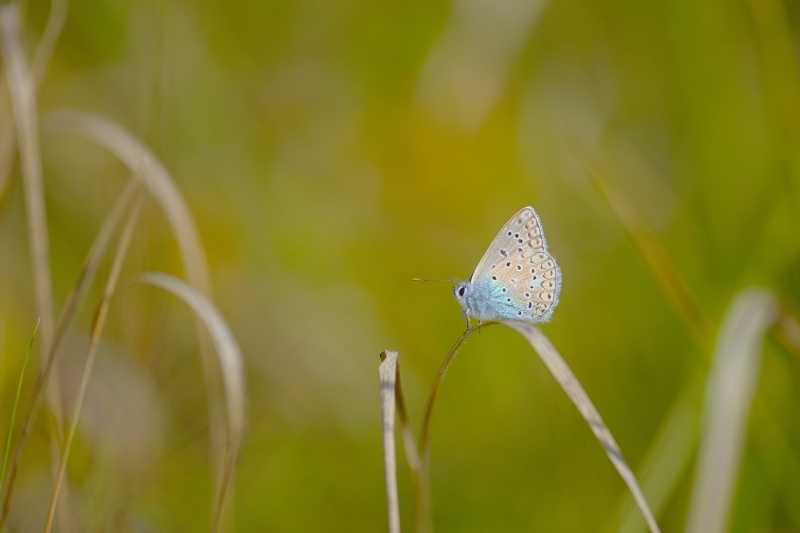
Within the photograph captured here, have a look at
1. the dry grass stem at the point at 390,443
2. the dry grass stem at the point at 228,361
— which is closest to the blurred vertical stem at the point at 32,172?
the dry grass stem at the point at 228,361

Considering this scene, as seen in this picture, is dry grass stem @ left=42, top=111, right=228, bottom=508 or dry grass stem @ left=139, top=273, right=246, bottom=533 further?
dry grass stem @ left=42, top=111, right=228, bottom=508


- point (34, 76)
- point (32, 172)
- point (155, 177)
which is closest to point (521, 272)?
point (155, 177)

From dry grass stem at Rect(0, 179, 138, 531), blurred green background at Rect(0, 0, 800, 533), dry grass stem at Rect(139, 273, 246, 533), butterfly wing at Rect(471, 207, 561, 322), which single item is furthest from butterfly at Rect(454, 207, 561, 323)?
dry grass stem at Rect(0, 179, 138, 531)

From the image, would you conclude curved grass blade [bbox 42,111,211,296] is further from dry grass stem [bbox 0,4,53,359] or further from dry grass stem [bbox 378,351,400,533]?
dry grass stem [bbox 378,351,400,533]

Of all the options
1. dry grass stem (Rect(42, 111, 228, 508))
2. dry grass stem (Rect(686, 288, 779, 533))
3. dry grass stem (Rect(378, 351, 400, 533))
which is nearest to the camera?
dry grass stem (Rect(378, 351, 400, 533))

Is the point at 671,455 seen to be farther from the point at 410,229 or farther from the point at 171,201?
the point at 410,229

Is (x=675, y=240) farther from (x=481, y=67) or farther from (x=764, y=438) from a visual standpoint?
(x=481, y=67)
